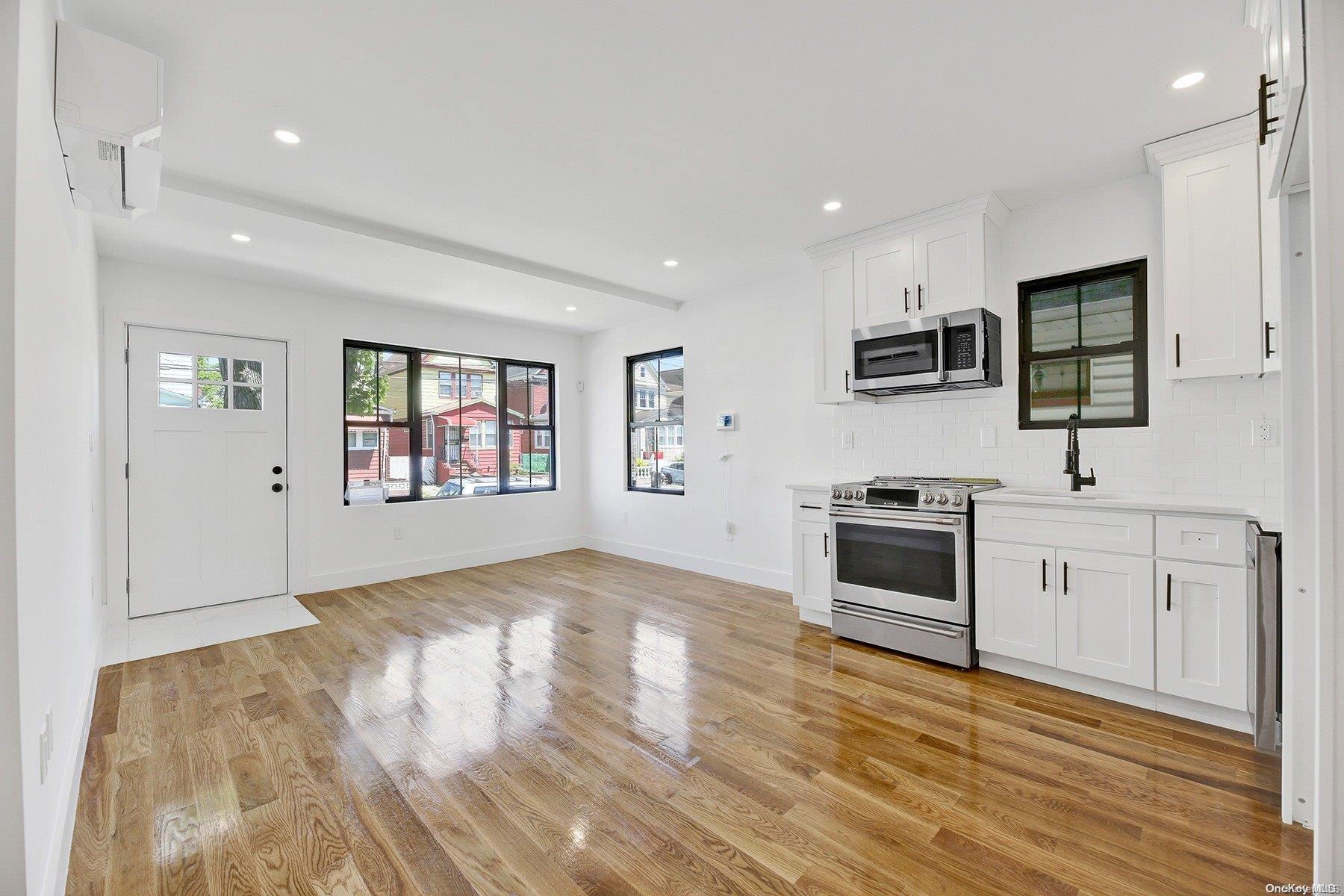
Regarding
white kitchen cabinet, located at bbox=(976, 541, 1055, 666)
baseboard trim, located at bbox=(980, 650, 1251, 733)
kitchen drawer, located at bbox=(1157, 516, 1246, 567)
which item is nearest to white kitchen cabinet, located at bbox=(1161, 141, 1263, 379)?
kitchen drawer, located at bbox=(1157, 516, 1246, 567)

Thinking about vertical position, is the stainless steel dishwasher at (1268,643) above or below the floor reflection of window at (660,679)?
above

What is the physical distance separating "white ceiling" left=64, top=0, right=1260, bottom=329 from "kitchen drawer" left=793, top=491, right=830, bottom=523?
5.80 feet

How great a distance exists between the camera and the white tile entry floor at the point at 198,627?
3.57 m

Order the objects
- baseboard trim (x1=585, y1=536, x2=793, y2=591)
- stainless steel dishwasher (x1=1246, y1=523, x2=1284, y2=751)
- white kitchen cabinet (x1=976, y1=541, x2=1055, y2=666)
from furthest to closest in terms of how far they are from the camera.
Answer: baseboard trim (x1=585, y1=536, x2=793, y2=591)
white kitchen cabinet (x1=976, y1=541, x2=1055, y2=666)
stainless steel dishwasher (x1=1246, y1=523, x2=1284, y2=751)

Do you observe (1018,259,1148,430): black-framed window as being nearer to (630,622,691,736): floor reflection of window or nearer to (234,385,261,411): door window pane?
(630,622,691,736): floor reflection of window

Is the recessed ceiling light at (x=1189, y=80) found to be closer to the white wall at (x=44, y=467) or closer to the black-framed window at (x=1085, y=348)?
the black-framed window at (x=1085, y=348)

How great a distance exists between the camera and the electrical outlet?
8.91 feet

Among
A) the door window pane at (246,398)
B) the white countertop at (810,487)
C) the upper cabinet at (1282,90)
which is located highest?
the upper cabinet at (1282,90)

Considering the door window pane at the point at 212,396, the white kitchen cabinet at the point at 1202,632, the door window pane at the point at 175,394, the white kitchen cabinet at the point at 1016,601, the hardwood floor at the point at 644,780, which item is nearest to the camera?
the hardwood floor at the point at 644,780

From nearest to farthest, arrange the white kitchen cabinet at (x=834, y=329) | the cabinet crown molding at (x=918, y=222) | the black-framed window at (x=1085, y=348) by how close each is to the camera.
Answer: the black-framed window at (x=1085, y=348) < the cabinet crown molding at (x=918, y=222) < the white kitchen cabinet at (x=834, y=329)

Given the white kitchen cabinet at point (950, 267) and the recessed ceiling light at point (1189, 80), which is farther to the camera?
the white kitchen cabinet at point (950, 267)

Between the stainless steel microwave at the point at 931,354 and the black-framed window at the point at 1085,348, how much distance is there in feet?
0.72

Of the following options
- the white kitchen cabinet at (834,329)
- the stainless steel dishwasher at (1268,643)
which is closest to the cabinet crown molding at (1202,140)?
the white kitchen cabinet at (834,329)

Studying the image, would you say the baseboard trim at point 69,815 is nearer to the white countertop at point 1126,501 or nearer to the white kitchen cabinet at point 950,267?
the white countertop at point 1126,501
